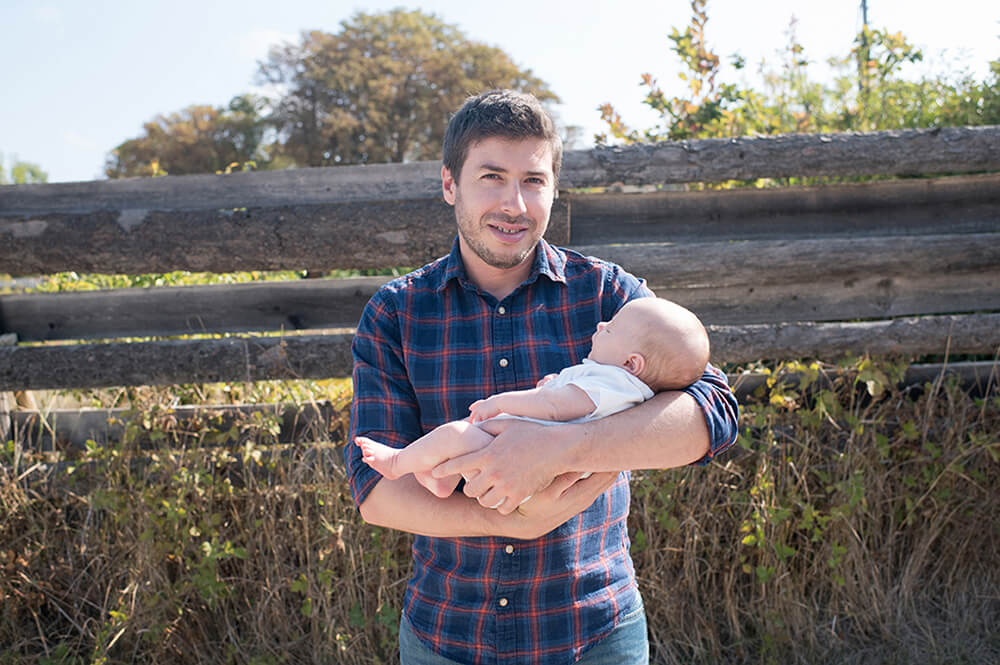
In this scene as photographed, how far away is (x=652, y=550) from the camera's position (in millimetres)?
3365

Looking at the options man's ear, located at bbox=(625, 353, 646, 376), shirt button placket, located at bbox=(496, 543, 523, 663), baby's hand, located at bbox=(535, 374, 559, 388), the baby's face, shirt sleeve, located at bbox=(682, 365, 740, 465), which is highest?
the baby's face

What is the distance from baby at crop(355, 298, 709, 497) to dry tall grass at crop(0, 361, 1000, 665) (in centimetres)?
178

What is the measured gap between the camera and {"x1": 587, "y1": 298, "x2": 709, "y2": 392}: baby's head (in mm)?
1695

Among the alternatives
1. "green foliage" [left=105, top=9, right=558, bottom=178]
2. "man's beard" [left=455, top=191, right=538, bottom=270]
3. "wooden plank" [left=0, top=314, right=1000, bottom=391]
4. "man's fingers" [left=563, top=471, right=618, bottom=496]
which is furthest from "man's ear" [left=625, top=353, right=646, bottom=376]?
"green foliage" [left=105, top=9, right=558, bottom=178]

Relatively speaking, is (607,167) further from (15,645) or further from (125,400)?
(15,645)

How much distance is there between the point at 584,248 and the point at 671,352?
2013 millimetres

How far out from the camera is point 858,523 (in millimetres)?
3533

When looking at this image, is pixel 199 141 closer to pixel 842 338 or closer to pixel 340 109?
pixel 340 109

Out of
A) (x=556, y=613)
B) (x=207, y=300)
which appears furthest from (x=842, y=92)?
(x=556, y=613)

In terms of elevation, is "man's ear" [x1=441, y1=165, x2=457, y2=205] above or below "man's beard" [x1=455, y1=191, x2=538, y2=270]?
above

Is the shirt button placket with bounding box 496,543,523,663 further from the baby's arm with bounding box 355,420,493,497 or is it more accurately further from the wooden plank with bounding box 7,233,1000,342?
the wooden plank with bounding box 7,233,1000,342

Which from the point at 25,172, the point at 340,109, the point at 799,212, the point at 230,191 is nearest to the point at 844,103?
the point at 799,212

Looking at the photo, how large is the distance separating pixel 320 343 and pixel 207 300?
731 millimetres

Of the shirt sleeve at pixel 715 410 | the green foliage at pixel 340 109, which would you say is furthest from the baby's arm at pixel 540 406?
the green foliage at pixel 340 109
